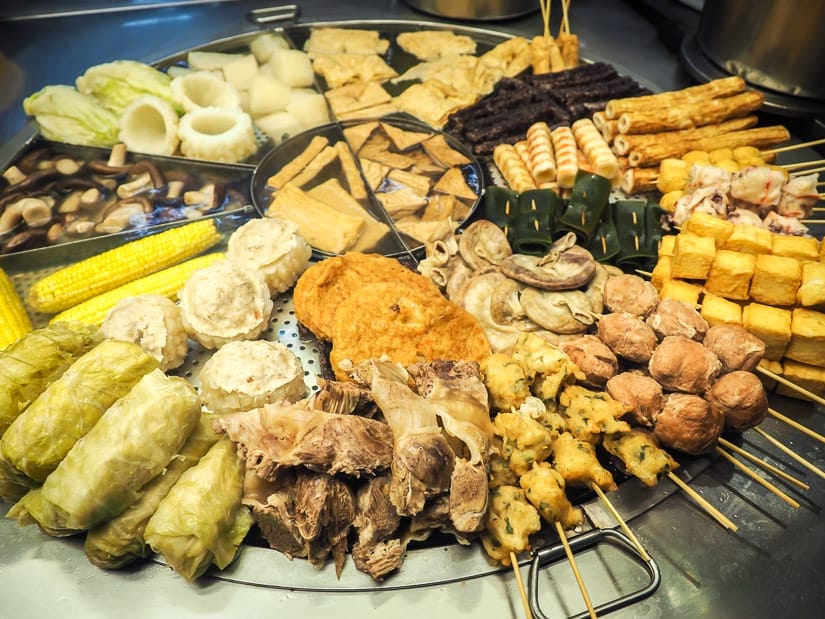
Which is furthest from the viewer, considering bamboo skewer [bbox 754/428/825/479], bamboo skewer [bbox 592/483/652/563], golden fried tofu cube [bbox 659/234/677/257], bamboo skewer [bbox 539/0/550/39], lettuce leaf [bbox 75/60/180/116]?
bamboo skewer [bbox 539/0/550/39]

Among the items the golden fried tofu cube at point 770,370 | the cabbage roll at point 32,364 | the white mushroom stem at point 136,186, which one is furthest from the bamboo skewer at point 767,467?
the white mushroom stem at point 136,186

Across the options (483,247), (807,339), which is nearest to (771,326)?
(807,339)

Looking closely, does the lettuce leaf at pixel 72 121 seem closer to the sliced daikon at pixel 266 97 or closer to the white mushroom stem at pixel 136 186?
the white mushroom stem at pixel 136 186

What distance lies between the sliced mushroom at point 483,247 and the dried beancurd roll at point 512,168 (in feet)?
2.48

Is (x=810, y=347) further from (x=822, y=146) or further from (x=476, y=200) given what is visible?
(x=822, y=146)

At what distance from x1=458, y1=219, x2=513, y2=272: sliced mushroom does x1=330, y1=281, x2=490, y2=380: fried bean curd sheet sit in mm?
515

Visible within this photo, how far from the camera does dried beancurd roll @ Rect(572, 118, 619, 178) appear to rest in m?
4.14

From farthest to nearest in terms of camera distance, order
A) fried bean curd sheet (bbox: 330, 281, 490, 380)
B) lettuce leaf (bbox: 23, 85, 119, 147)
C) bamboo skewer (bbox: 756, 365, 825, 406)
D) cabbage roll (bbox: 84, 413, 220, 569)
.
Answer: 1. lettuce leaf (bbox: 23, 85, 119, 147)
2. fried bean curd sheet (bbox: 330, 281, 490, 380)
3. bamboo skewer (bbox: 756, 365, 825, 406)
4. cabbage roll (bbox: 84, 413, 220, 569)

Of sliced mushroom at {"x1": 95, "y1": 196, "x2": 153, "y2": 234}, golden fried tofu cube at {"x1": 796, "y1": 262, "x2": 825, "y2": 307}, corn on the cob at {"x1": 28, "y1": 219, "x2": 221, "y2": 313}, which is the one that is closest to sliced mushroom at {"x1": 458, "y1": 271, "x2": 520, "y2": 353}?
golden fried tofu cube at {"x1": 796, "y1": 262, "x2": 825, "y2": 307}

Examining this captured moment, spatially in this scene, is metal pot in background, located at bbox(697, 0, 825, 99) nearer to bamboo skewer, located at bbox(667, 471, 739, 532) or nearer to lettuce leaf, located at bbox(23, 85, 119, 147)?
bamboo skewer, located at bbox(667, 471, 739, 532)

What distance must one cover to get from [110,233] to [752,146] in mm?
4580

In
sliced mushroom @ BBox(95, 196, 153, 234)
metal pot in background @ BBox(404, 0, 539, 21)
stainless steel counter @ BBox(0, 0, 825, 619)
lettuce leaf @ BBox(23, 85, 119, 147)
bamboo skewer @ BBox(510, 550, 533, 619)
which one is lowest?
stainless steel counter @ BBox(0, 0, 825, 619)

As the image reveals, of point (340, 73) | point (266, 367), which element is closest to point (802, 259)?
point (266, 367)

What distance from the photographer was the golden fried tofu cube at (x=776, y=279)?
3.02 meters
